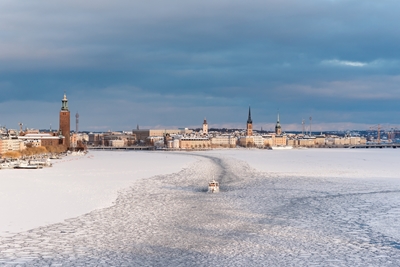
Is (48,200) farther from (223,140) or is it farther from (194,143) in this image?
(223,140)

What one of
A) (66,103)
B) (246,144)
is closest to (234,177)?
(66,103)

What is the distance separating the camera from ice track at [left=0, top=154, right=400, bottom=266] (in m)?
10.6

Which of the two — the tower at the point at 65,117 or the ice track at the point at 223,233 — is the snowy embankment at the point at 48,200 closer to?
the ice track at the point at 223,233

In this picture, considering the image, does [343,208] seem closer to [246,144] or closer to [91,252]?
[91,252]

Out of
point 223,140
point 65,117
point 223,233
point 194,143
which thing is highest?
point 65,117

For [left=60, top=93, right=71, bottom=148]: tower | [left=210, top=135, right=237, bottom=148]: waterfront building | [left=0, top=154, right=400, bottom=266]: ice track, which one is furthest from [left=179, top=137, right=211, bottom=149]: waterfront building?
[left=0, top=154, right=400, bottom=266]: ice track

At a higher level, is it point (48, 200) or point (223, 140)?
point (223, 140)

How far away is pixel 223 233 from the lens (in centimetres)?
1316

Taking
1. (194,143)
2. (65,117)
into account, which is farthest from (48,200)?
(194,143)

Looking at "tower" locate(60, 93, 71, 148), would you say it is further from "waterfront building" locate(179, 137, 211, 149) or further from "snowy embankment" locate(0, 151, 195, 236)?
"snowy embankment" locate(0, 151, 195, 236)

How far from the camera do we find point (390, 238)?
12.5 meters

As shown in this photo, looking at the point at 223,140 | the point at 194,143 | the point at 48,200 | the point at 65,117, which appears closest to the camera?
the point at 48,200

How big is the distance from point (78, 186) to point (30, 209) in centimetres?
805

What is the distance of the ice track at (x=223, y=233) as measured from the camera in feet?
34.9
